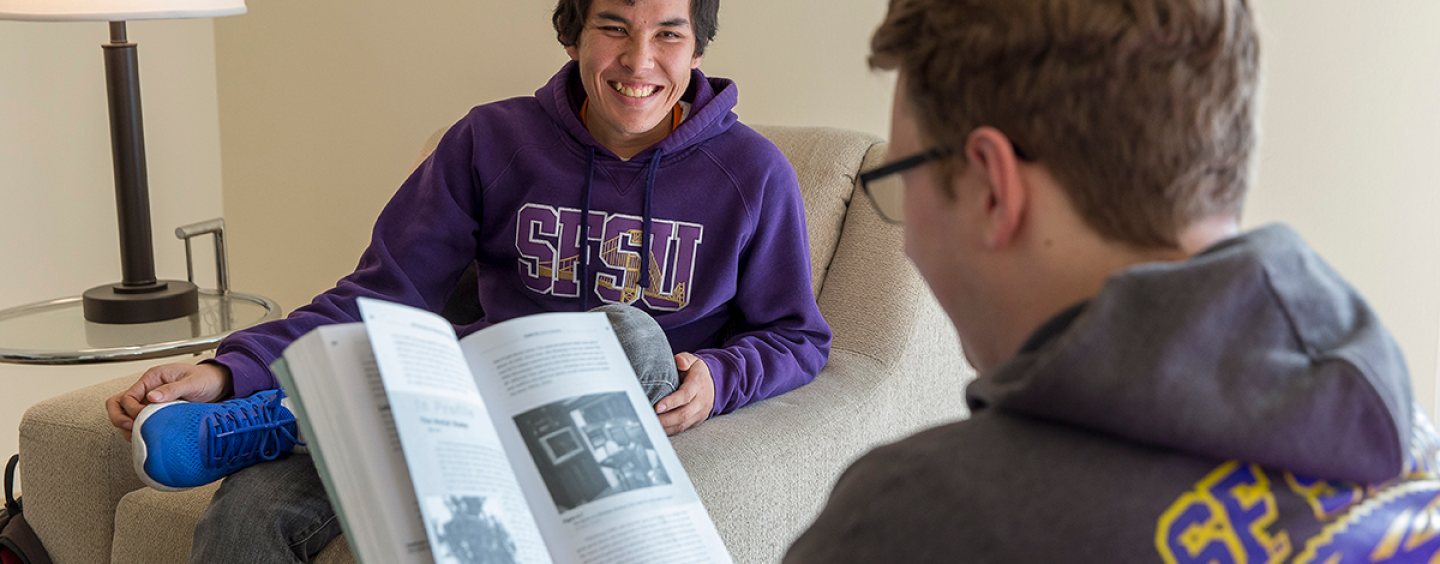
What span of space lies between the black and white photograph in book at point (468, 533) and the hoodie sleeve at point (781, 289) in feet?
2.30

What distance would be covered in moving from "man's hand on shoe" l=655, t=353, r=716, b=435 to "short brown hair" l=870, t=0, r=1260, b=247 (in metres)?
0.72

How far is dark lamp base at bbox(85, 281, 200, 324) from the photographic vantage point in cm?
189

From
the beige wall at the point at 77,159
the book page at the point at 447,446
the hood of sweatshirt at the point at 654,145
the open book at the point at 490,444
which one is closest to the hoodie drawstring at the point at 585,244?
the hood of sweatshirt at the point at 654,145

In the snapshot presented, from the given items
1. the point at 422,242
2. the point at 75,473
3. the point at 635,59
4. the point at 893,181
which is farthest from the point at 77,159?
A: the point at 893,181

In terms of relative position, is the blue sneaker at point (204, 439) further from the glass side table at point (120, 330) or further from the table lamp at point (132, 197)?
the table lamp at point (132, 197)

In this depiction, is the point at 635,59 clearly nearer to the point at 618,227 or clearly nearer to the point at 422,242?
the point at 618,227

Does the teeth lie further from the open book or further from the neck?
the neck

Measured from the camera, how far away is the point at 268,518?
1086mm

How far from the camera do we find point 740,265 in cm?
149

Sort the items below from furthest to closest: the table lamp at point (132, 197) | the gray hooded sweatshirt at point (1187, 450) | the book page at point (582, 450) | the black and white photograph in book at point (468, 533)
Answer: the table lamp at point (132, 197), the book page at point (582, 450), the black and white photograph in book at point (468, 533), the gray hooded sweatshirt at point (1187, 450)

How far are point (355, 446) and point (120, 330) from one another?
1.38 meters

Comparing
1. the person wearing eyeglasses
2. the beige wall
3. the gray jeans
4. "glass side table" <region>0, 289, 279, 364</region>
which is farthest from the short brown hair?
the beige wall

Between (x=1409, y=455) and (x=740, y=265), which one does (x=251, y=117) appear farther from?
(x=1409, y=455)

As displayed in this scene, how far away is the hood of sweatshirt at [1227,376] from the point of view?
18.7 inches
